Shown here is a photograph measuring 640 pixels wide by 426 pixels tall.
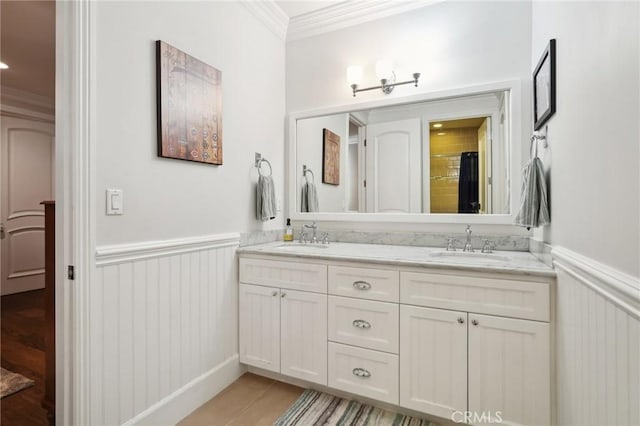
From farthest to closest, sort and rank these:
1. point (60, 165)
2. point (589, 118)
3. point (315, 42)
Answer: point (315, 42) → point (60, 165) → point (589, 118)

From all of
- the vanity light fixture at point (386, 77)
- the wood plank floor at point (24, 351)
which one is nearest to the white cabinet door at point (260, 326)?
the wood plank floor at point (24, 351)

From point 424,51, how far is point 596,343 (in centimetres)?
198

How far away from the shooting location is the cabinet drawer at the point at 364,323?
1.69 m

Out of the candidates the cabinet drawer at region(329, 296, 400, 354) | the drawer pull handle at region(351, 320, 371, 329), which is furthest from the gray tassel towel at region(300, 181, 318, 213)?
the drawer pull handle at region(351, 320, 371, 329)

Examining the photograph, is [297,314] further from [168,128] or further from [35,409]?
[35,409]

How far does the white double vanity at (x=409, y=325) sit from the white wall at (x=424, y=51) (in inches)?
45.8

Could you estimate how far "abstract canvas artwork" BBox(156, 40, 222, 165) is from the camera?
163 cm

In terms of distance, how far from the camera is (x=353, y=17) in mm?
2424

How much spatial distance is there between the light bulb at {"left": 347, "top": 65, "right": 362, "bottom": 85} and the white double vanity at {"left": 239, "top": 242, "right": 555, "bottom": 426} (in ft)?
4.08

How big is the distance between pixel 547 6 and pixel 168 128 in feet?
6.46

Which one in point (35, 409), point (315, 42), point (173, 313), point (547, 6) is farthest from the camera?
point (315, 42)

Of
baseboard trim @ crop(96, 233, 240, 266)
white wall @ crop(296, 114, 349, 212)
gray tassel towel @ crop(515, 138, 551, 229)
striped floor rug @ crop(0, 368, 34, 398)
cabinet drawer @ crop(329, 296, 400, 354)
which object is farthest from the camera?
white wall @ crop(296, 114, 349, 212)

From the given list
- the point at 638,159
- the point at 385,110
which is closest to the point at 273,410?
the point at 638,159

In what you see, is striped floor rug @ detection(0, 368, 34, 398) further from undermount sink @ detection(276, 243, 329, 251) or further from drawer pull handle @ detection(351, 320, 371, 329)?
drawer pull handle @ detection(351, 320, 371, 329)
